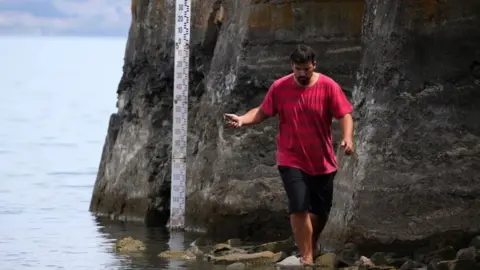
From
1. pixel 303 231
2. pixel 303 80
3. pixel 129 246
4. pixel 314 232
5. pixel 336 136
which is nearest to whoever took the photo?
pixel 303 80

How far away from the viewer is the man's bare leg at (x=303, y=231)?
15.6 meters

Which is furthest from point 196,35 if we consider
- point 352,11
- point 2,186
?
point 2,186

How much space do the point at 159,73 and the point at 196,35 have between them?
0.89 m

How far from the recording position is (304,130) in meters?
15.5

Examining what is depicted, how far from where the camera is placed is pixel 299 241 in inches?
617

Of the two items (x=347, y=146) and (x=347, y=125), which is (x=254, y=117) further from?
(x=347, y=146)

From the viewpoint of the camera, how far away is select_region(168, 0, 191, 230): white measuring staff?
19.0 metres

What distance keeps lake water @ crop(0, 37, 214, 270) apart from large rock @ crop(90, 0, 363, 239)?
0.40 m

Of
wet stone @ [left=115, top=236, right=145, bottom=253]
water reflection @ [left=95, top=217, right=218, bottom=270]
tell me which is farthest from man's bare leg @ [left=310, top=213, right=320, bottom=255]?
wet stone @ [left=115, top=236, right=145, bottom=253]

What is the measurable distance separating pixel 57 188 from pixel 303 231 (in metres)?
10.7

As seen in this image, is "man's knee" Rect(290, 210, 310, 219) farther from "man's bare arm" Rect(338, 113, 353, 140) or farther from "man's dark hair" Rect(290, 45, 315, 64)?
"man's dark hair" Rect(290, 45, 315, 64)

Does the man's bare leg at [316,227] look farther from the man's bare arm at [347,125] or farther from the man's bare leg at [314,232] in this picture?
the man's bare arm at [347,125]

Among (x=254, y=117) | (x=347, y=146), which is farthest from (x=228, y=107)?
(x=347, y=146)

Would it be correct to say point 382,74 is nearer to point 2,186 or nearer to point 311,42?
point 311,42
